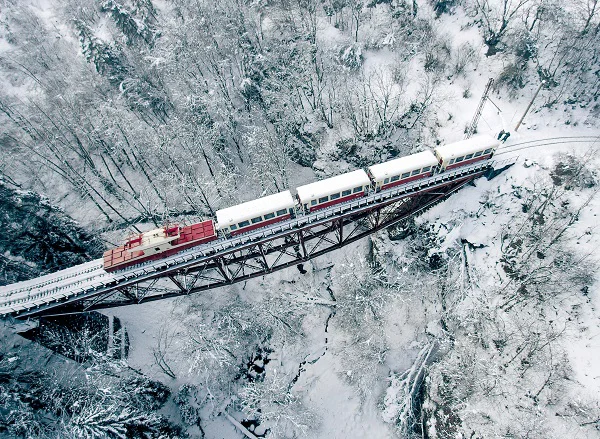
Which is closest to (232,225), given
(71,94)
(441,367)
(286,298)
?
(286,298)

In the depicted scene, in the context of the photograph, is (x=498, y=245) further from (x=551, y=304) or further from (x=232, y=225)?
(x=232, y=225)

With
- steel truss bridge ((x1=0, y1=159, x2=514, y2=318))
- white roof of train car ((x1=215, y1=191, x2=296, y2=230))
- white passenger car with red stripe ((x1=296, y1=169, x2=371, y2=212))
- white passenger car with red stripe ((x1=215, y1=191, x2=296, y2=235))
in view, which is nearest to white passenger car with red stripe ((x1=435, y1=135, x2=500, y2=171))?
steel truss bridge ((x1=0, y1=159, x2=514, y2=318))

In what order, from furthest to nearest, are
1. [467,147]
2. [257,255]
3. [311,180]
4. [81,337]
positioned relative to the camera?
[311,180] → [81,337] → [257,255] → [467,147]

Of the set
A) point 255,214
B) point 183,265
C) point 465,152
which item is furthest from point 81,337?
point 465,152

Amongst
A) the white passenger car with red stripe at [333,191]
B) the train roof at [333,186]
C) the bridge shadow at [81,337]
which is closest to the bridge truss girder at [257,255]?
the white passenger car with red stripe at [333,191]

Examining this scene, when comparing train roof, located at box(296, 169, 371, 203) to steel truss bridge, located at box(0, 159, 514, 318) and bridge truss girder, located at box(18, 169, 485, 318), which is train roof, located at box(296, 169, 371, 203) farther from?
bridge truss girder, located at box(18, 169, 485, 318)

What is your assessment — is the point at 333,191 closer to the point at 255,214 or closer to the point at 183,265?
the point at 255,214
